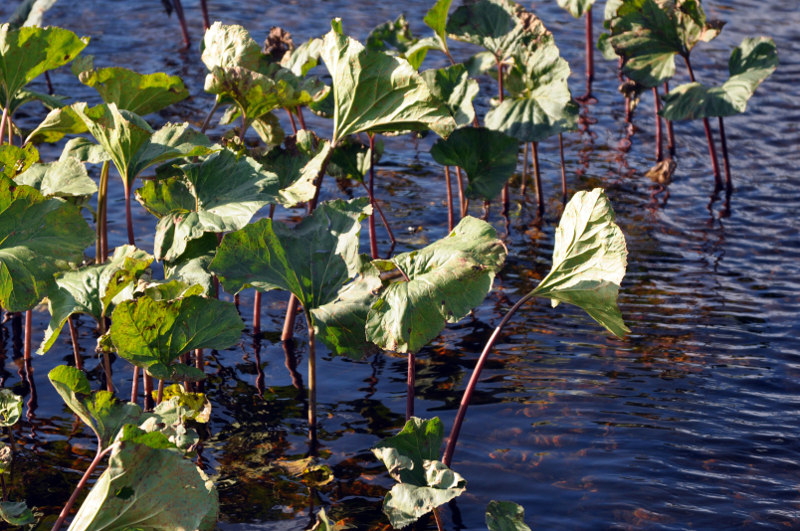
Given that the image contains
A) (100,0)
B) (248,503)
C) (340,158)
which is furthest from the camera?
(100,0)

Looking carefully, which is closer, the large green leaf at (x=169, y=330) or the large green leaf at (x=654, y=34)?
the large green leaf at (x=169, y=330)

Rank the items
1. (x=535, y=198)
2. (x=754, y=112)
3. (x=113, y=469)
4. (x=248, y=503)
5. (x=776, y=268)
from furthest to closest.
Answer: (x=754, y=112) < (x=535, y=198) < (x=776, y=268) < (x=248, y=503) < (x=113, y=469)

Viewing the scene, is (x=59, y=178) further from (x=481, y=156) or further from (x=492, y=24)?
(x=492, y=24)

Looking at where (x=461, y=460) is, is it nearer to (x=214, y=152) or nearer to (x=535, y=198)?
(x=214, y=152)

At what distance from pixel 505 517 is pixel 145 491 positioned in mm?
794

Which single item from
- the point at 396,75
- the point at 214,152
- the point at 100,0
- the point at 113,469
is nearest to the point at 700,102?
the point at 396,75

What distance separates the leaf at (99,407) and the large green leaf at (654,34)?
3113mm

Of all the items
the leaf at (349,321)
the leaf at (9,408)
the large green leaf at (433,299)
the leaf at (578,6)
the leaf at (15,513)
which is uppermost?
the leaf at (578,6)

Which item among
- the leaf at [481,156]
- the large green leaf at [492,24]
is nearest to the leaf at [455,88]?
the leaf at [481,156]

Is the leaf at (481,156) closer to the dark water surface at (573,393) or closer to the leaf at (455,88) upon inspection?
the leaf at (455,88)

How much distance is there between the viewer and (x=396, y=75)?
2.51 m

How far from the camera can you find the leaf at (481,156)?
330cm

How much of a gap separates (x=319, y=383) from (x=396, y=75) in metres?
1.05

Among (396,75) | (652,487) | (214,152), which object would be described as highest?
(396,75)
